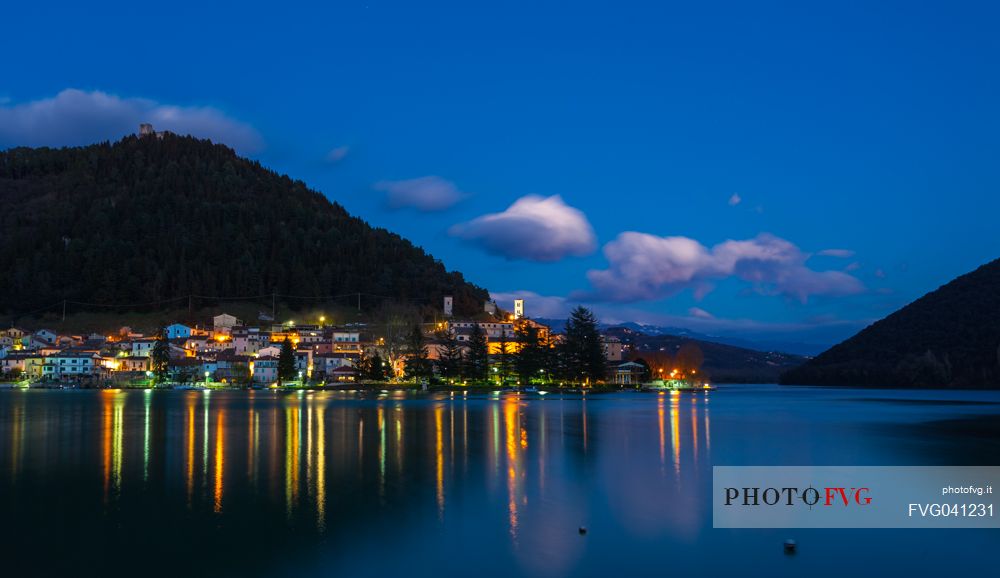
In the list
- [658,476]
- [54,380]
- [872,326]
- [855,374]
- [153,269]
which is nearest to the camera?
[658,476]

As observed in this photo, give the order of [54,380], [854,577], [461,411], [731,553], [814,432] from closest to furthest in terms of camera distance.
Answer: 1. [854,577]
2. [731,553]
3. [814,432]
4. [461,411]
5. [54,380]

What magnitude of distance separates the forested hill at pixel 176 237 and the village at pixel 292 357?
17.4m

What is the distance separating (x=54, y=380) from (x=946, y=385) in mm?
100162

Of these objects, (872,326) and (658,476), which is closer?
(658,476)

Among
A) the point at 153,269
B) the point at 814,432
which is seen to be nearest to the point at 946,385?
the point at 814,432

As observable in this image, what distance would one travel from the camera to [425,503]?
1388 centimetres

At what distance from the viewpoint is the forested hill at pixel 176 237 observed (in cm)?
12356

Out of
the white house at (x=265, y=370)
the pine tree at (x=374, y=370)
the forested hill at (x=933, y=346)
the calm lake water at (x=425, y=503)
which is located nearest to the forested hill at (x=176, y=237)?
the white house at (x=265, y=370)

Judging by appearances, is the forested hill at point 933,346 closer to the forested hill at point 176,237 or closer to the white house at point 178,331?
the forested hill at point 176,237

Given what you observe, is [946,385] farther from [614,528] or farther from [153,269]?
[153,269]

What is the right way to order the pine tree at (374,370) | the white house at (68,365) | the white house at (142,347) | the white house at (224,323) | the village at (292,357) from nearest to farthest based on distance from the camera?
the village at (292,357)
the pine tree at (374,370)
the white house at (68,365)
the white house at (142,347)
the white house at (224,323)

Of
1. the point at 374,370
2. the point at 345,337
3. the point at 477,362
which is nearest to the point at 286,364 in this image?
the point at 374,370

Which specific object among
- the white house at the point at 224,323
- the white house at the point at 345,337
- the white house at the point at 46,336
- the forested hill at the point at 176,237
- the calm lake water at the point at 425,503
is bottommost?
the calm lake water at the point at 425,503

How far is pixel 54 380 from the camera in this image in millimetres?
84250
